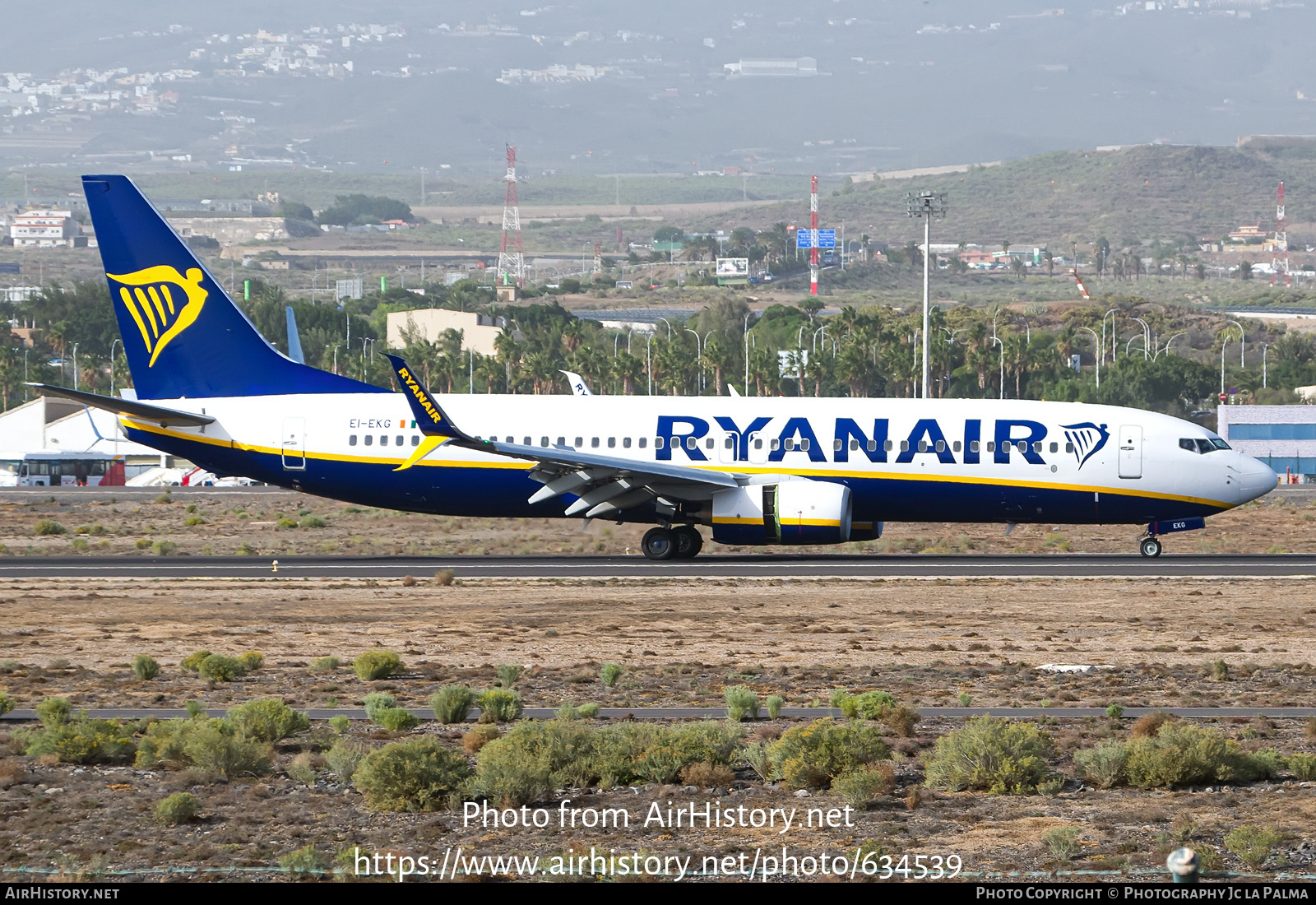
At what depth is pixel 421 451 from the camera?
39.9 m

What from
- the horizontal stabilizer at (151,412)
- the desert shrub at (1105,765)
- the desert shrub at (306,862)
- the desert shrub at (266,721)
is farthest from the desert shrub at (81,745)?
the horizontal stabilizer at (151,412)

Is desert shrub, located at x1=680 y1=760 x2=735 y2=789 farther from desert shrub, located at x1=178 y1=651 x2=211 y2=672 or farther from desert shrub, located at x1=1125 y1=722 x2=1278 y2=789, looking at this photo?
desert shrub, located at x1=178 y1=651 x2=211 y2=672

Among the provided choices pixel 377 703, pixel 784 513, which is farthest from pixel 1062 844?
pixel 784 513

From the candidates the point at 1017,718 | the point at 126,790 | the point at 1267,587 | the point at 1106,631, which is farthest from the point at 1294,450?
the point at 126,790

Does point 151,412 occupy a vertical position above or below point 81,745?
above

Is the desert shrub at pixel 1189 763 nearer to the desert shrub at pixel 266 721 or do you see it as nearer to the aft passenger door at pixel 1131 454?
the desert shrub at pixel 266 721

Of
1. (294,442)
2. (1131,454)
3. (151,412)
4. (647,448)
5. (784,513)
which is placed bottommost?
(784,513)

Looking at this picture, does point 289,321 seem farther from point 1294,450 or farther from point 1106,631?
point 1294,450

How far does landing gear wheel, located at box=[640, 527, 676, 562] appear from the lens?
1585 inches

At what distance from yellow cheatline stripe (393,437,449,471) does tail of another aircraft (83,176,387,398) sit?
2.23 m

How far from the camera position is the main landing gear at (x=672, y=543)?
40.2m

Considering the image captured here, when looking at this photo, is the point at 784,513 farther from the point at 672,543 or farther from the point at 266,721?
the point at 266,721

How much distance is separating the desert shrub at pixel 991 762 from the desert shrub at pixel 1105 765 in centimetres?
42

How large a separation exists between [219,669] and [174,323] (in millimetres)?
20426
